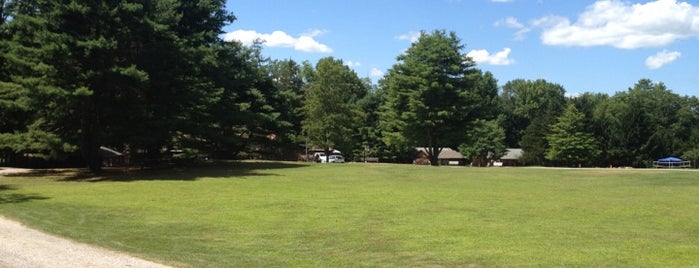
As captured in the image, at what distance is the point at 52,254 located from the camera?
33.7 feet

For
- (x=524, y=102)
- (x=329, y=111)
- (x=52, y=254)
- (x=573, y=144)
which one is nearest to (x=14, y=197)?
(x=52, y=254)

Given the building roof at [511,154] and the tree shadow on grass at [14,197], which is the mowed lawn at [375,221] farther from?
the building roof at [511,154]

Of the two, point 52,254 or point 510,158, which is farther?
point 510,158

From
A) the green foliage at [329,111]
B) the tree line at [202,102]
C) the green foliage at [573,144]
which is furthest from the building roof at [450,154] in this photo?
the green foliage at [329,111]

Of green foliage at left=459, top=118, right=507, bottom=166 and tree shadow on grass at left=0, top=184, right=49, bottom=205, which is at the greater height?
green foliage at left=459, top=118, right=507, bottom=166

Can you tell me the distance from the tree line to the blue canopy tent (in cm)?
107

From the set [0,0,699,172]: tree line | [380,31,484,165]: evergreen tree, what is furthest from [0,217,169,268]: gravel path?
[380,31,484,165]: evergreen tree

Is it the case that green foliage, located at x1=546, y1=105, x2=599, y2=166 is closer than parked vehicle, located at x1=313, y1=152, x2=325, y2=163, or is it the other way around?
green foliage, located at x1=546, y1=105, x2=599, y2=166

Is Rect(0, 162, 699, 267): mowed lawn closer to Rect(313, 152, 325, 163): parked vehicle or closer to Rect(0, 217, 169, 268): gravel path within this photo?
Rect(0, 217, 169, 268): gravel path

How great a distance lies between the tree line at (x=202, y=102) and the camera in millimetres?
32000

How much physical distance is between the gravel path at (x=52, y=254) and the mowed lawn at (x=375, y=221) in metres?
0.46

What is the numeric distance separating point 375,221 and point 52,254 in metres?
7.76

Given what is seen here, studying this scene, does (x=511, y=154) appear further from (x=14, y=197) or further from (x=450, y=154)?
(x=14, y=197)

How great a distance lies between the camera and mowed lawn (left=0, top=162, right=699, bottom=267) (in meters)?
10.6
